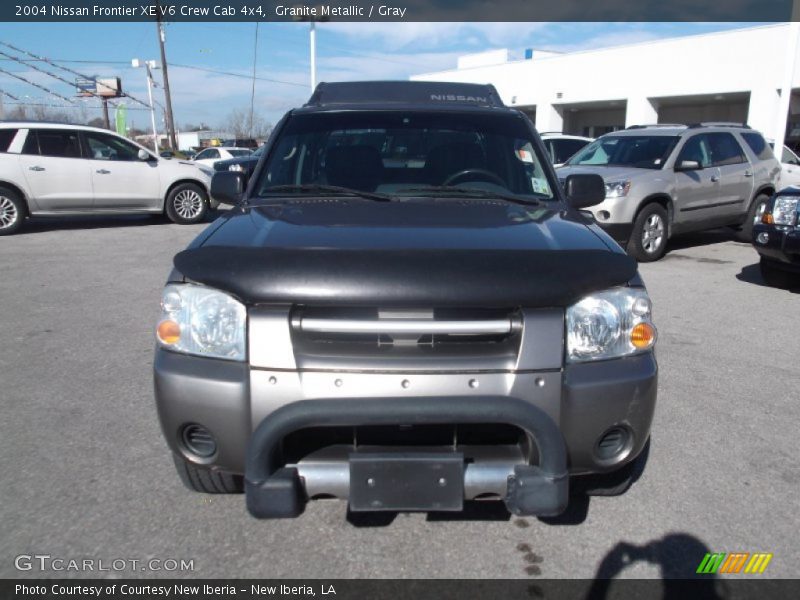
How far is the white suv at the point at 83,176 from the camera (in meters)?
11.0

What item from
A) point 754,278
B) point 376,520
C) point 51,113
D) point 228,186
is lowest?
point 376,520

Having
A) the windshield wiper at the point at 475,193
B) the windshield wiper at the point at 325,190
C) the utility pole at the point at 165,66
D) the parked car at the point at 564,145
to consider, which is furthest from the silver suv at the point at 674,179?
the utility pole at the point at 165,66

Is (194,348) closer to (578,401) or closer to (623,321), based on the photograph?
(578,401)

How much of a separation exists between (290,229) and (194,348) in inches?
24.3

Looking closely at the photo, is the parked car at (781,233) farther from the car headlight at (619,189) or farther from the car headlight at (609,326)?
the car headlight at (609,326)

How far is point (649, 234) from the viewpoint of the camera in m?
8.91

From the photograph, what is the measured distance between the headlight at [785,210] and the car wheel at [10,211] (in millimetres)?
11223

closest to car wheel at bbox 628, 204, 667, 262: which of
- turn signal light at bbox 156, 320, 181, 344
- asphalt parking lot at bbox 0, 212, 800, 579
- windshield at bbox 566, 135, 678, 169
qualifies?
windshield at bbox 566, 135, 678, 169

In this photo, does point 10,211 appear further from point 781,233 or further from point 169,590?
point 781,233

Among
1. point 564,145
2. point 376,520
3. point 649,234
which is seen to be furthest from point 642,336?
point 564,145

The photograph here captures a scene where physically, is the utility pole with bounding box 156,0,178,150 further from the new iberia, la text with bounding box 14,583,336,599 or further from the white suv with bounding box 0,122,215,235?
the new iberia, la text with bounding box 14,583,336,599

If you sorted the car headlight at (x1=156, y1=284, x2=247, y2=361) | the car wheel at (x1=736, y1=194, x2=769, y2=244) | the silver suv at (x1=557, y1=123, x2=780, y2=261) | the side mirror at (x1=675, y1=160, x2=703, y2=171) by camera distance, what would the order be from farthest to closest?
1. the car wheel at (x1=736, y1=194, x2=769, y2=244)
2. the side mirror at (x1=675, y1=160, x2=703, y2=171)
3. the silver suv at (x1=557, y1=123, x2=780, y2=261)
4. the car headlight at (x1=156, y1=284, x2=247, y2=361)

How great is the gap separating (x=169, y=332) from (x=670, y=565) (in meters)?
2.08

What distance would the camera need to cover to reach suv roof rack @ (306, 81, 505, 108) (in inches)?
163
